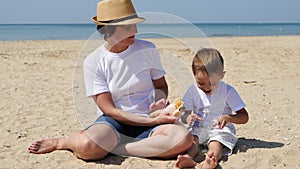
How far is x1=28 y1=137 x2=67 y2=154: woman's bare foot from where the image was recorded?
11.6 ft

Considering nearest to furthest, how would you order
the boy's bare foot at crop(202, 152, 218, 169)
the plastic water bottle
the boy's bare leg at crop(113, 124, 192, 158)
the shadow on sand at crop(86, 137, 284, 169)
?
the boy's bare foot at crop(202, 152, 218, 169), the boy's bare leg at crop(113, 124, 192, 158), the shadow on sand at crop(86, 137, 284, 169), the plastic water bottle

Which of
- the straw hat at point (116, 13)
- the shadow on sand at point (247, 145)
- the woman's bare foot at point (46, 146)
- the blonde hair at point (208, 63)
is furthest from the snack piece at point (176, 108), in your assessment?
the woman's bare foot at point (46, 146)

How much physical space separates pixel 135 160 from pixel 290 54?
29.7 feet

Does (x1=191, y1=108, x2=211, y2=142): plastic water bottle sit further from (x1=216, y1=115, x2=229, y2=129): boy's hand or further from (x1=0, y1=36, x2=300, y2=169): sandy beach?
(x1=0, y1=36, x2=300, y2=169): sandy beach

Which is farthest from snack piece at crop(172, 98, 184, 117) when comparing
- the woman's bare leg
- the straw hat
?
the straw hat

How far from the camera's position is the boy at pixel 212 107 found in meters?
3.31

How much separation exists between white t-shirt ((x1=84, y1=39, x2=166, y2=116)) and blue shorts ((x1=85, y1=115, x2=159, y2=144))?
0.13 metres

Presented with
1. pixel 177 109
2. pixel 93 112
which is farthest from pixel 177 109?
pixel 93 112

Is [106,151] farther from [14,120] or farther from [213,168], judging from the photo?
[14,120]

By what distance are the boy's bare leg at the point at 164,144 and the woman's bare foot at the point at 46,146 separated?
604mm

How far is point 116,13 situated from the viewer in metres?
3.27

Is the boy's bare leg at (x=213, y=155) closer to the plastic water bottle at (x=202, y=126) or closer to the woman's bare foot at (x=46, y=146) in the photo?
the plastic water bottle at (x=202, y=126)

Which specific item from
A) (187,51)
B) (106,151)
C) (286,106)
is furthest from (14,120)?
(187,51)

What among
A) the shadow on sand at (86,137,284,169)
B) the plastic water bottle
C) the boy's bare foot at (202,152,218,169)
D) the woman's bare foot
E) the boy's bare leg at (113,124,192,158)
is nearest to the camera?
the boy's bare foot at (202,152,218,169)
